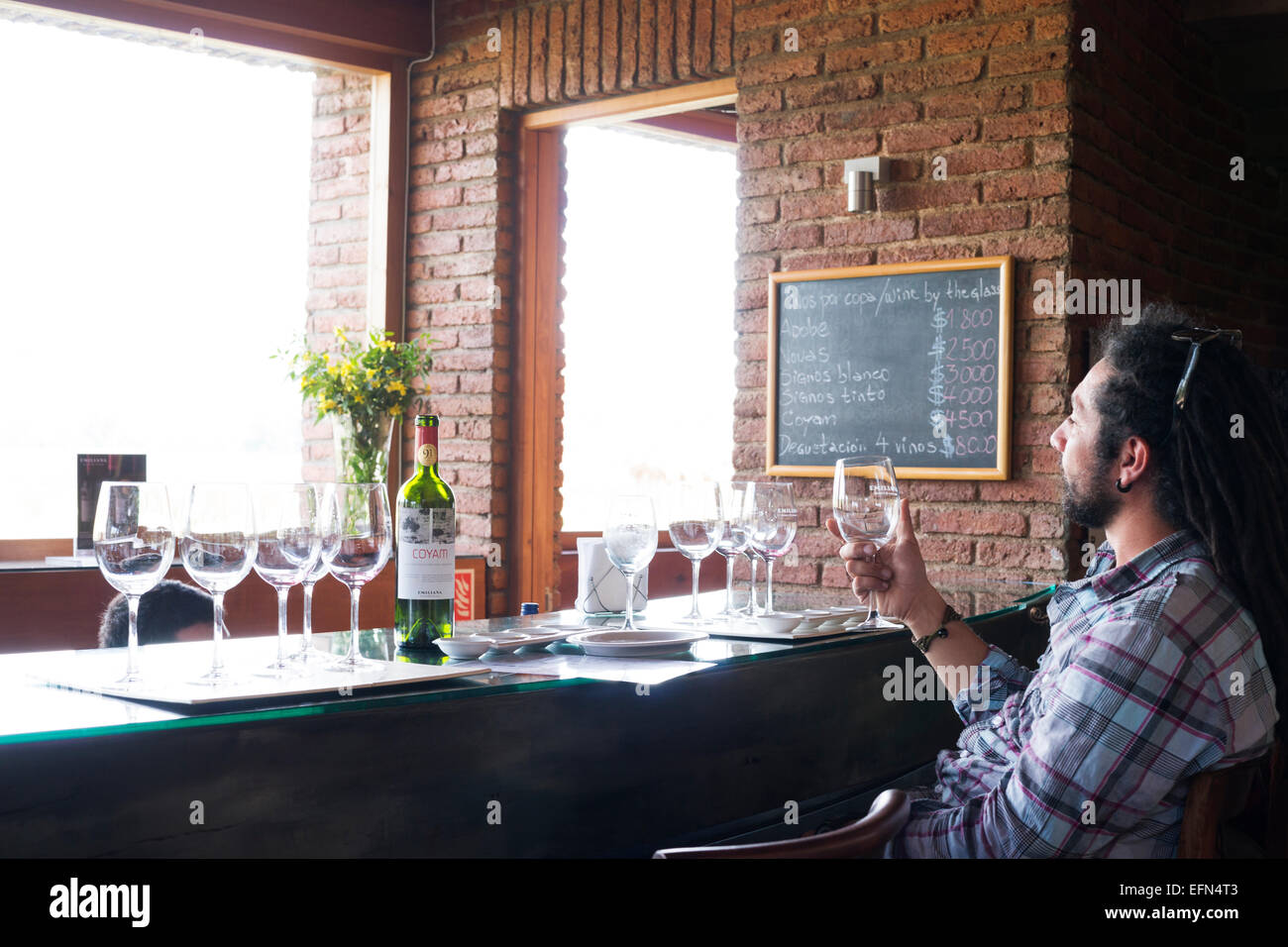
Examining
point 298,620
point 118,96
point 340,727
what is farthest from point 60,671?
point 118,96

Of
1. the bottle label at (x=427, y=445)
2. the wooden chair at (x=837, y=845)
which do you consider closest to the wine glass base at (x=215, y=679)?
the bottle label at (x=427, y=445)

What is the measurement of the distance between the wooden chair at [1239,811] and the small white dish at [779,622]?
2.13 ft

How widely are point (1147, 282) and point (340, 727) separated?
10.1 feet

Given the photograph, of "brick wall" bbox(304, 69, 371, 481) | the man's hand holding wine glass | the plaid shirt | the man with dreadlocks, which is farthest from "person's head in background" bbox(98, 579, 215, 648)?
"brick wall" bbox(304, 69, 371, 481)

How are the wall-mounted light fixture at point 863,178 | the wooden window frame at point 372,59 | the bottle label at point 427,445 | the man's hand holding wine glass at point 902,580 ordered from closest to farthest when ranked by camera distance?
the bottle label at point 427,445, the man's hand holding wine glass at point 902,580, the wall-mounted light fixture at point 863,178, the wooden window frame at point 372,59

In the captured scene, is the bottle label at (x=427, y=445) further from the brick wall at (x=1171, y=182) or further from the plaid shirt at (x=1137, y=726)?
the brick wall at (x=1171, y=182)

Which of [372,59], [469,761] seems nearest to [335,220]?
[372,59]

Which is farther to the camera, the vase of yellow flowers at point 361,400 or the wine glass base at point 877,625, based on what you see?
the vase of yellow flowers at point 361,400

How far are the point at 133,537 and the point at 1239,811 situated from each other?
→ 3.96ft

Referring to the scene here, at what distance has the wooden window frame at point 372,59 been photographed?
4.21 metres

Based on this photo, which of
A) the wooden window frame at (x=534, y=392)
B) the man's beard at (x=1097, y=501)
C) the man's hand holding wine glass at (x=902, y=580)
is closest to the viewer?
the man's beard at (x=1097, y=501)

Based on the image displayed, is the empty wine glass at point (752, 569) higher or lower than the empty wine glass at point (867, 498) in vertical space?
lower

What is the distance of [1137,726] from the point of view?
49.8 inches

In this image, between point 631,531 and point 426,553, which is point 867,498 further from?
point 426,553
